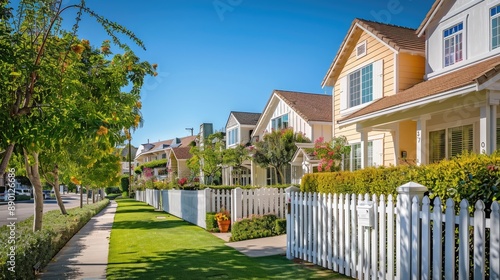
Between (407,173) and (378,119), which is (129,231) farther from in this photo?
(407,173)

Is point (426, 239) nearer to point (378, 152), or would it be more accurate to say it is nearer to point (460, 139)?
point (460, 139)

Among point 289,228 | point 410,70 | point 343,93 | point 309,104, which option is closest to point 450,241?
point 289,228

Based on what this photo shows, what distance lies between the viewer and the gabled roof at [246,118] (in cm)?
3482

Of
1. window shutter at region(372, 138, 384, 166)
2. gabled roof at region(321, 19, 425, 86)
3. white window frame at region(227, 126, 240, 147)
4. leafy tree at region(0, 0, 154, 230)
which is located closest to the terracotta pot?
leafy tree at region(0, 0, 154, 230)

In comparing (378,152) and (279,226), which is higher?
(378,152)

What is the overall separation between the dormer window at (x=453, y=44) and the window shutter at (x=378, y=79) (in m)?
2.39

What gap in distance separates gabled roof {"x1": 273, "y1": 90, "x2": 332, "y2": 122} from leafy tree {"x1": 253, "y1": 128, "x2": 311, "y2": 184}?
4.47 ft

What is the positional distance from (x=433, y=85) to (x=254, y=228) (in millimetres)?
6910

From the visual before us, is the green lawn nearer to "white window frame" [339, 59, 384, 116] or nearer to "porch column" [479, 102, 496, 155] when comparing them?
"porch column" [479, 102, 496, 155]

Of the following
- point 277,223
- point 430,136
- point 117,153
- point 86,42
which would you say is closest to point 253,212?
point 277,223

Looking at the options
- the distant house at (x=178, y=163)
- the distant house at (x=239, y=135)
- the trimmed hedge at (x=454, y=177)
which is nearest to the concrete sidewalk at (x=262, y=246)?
the trimmed hedge at (x=454, y=177)

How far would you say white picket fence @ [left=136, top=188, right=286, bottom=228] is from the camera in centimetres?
1266

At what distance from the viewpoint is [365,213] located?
5.98 metres

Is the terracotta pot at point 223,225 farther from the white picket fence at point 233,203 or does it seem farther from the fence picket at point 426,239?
the fence picket at point 426,239
